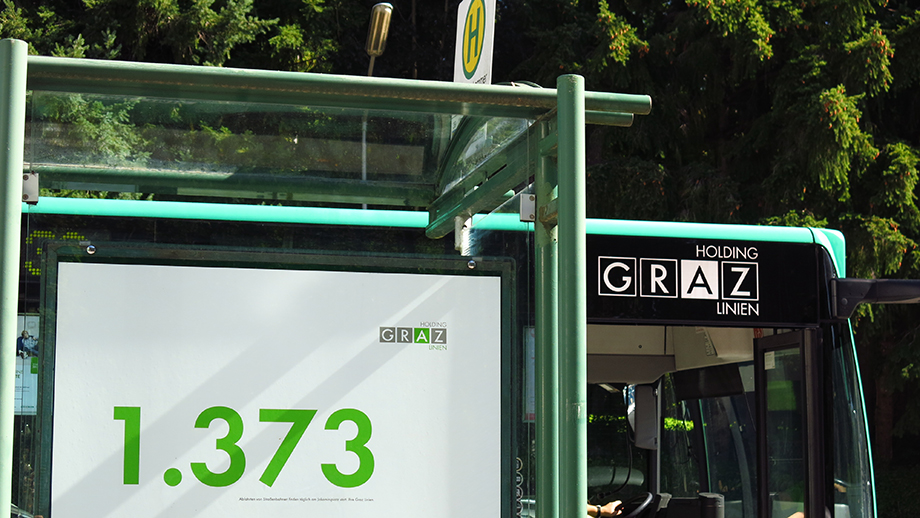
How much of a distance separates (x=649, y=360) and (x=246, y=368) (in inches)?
171

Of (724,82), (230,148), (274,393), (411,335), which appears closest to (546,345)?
(411,335)

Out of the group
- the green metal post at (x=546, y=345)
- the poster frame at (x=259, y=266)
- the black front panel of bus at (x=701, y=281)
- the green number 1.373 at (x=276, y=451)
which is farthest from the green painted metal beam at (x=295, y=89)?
the black front panel of bus at (x=701, y=281)

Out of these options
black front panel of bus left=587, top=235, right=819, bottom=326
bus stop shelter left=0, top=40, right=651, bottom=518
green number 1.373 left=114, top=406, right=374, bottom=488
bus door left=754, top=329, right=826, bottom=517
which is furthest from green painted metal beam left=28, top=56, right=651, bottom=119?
bus door left=754, top=329, right=826, bottom=517

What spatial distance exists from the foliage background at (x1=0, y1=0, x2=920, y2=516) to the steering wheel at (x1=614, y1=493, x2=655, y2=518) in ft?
17.7

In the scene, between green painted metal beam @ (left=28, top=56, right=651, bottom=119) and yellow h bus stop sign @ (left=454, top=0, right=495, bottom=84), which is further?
yellow h bus stop sign @ (left=454, top=0, right=495, bottom=84)

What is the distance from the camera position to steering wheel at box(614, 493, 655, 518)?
6008 mm

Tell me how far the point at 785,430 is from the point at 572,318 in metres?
2.95

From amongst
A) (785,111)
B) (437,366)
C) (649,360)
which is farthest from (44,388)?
(785,111)

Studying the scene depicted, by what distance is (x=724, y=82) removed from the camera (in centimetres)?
1247

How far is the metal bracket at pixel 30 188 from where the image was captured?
2.08m

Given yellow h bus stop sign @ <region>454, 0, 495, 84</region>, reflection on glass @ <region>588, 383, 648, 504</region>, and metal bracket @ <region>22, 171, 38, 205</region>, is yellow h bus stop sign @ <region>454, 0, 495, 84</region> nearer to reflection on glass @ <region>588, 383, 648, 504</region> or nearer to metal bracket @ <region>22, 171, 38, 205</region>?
metal bracket @ <region>22, 171, 38, 205</region>

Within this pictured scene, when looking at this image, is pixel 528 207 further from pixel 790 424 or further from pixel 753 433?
pixel 753 433

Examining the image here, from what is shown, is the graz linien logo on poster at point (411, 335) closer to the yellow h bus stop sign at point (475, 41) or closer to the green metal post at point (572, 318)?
the green metal post at point (572, 318)

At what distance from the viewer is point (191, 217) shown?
2.40m
